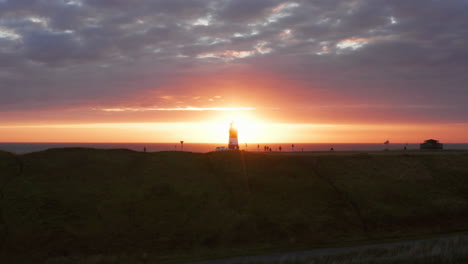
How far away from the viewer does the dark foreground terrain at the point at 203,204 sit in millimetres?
26359

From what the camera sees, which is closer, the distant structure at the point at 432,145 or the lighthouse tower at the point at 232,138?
the lighthouse tower at the point at 232,138

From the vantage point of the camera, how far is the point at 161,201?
32125 mm

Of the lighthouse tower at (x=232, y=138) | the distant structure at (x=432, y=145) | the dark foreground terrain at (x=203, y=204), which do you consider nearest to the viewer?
the dark foreground terrain at (x=203, y=204)

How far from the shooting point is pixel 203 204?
32.2m

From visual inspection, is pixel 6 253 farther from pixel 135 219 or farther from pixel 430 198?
pixel 430 198

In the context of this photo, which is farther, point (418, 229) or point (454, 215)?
point (454, 215)

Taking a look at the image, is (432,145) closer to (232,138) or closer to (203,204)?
(232,138)

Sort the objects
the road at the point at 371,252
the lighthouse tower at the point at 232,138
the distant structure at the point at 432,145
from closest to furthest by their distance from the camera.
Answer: the road at the point at 371,252 → the lighthouse tower at the point at 232,138 → the distant structure at the point at 432,145

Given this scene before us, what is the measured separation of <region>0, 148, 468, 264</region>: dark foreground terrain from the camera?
2636cm

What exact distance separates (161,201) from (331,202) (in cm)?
1497

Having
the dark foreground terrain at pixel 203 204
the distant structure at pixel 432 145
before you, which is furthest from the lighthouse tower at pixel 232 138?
the distant structure at pixel 432 145

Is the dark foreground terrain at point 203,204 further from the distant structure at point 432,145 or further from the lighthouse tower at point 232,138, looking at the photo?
the distant structure at point 432,145

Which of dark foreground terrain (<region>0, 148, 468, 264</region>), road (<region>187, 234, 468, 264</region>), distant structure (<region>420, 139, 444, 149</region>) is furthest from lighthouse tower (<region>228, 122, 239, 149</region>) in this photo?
road (<region>187, 234, 468, 264</region>)

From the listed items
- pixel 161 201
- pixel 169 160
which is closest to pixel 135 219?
pixel 161 201
